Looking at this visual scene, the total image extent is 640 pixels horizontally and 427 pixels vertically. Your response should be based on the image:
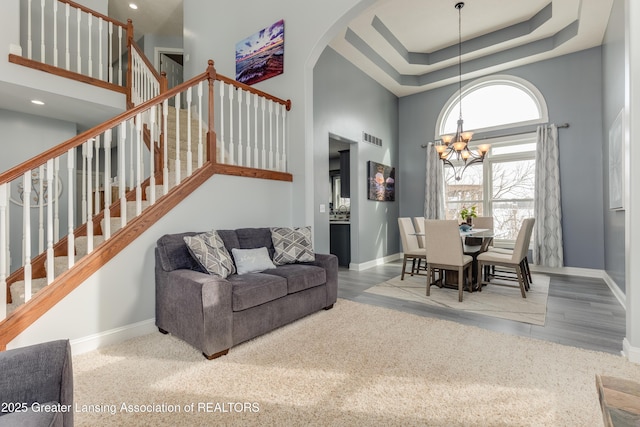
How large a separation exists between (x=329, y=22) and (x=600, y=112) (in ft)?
14.9

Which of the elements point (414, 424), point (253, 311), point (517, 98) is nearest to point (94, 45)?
point (253, 311)

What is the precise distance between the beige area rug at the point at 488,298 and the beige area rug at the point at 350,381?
0.67 m

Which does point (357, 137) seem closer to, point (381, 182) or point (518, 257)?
point (381, 182)

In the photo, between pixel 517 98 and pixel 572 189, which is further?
pixel 517 98

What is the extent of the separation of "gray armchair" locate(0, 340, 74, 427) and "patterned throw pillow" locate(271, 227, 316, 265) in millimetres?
2118

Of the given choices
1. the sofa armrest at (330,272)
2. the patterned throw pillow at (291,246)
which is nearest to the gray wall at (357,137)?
the patterned throw pillow at (291,246)

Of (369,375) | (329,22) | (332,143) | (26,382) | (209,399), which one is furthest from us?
(332,143)

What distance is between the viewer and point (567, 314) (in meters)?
3.07

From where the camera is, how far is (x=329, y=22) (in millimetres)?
3641

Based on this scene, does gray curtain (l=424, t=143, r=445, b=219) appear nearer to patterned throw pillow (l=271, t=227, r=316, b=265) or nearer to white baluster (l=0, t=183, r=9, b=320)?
patterned throw pillow (l=271, t=227, r=316, b=265)

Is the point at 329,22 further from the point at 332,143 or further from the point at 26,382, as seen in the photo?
the point at 26,382

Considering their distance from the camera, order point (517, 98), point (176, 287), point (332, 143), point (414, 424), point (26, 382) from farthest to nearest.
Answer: point (332, 143) → point (517, 98) → point (176, 287) → point (414, 424) → point (26, 382)

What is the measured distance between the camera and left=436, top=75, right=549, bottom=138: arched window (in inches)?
215

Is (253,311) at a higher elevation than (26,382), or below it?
below
